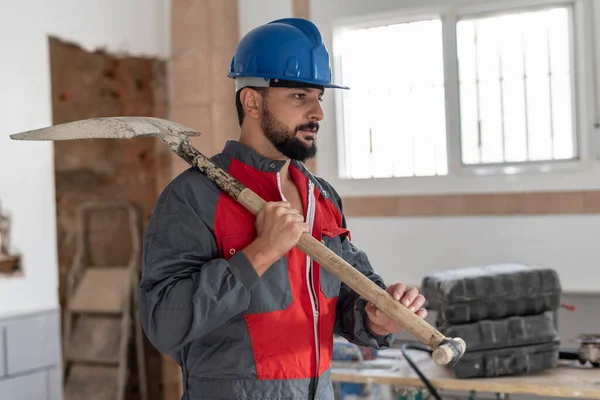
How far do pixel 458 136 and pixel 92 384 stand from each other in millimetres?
2295

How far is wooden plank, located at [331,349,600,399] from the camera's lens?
8.48 feet

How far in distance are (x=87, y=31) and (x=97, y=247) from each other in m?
1.24

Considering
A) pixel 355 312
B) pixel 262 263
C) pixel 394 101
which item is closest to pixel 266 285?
pixel 262 263

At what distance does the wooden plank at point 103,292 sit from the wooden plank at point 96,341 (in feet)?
0.26

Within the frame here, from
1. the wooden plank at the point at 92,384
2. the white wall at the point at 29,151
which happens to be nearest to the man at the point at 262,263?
the white wall at the point at 29,151

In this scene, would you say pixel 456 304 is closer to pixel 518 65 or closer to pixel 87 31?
pixel 518 65

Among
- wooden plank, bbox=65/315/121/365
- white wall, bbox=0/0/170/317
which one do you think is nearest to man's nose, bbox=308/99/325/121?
white wall, bbox=0/0/170/317

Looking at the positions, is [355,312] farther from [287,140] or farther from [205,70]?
[205,70]

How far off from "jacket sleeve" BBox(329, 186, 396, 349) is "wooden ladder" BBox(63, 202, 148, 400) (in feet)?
8.20

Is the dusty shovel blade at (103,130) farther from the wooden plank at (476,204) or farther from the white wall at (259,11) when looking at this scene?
the white wall at (259,11)

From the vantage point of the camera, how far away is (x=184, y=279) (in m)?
1.49

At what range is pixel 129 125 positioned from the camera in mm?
1636

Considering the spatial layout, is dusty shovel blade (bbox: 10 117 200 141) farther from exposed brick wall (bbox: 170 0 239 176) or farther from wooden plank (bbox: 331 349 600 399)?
exposed brick wall (bbox: 170 0 239 176)

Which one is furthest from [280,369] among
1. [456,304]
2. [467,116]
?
[467,116]
